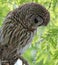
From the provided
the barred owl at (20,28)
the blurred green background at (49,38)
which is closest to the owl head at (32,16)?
the barred owl at (20,28)

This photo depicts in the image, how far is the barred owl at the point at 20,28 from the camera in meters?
1.51

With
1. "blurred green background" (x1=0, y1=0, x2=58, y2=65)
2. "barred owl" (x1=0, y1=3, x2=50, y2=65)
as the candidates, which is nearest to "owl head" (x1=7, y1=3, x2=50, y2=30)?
"barred owl" (x1=0, y1=3, x2=50, y2=65)

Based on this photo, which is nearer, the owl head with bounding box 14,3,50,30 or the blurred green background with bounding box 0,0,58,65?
the owl head with bounding box 14,3,50,30

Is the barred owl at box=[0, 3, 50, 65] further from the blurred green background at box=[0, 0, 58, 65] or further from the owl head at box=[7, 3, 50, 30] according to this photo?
the blurred green background at box=[0, 0, 58, 65]

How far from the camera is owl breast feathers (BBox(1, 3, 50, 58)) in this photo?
1511 mm

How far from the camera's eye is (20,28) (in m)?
1.55

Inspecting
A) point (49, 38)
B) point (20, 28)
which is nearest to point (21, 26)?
point (20, 28)

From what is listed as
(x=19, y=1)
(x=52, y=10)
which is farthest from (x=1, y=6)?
(x=52, y=10)

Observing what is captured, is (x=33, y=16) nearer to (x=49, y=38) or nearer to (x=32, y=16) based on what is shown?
(x=32, y=16)

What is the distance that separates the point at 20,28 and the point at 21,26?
0.4 inches

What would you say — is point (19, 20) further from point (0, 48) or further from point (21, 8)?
point (0, 48)

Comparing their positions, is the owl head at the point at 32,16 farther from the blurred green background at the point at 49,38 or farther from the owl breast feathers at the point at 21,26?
the blurred green background at the point at 49,38

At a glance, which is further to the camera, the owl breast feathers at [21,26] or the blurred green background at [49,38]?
the blurred green background at [49,38]

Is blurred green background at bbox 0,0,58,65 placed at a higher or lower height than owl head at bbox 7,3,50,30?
lower
